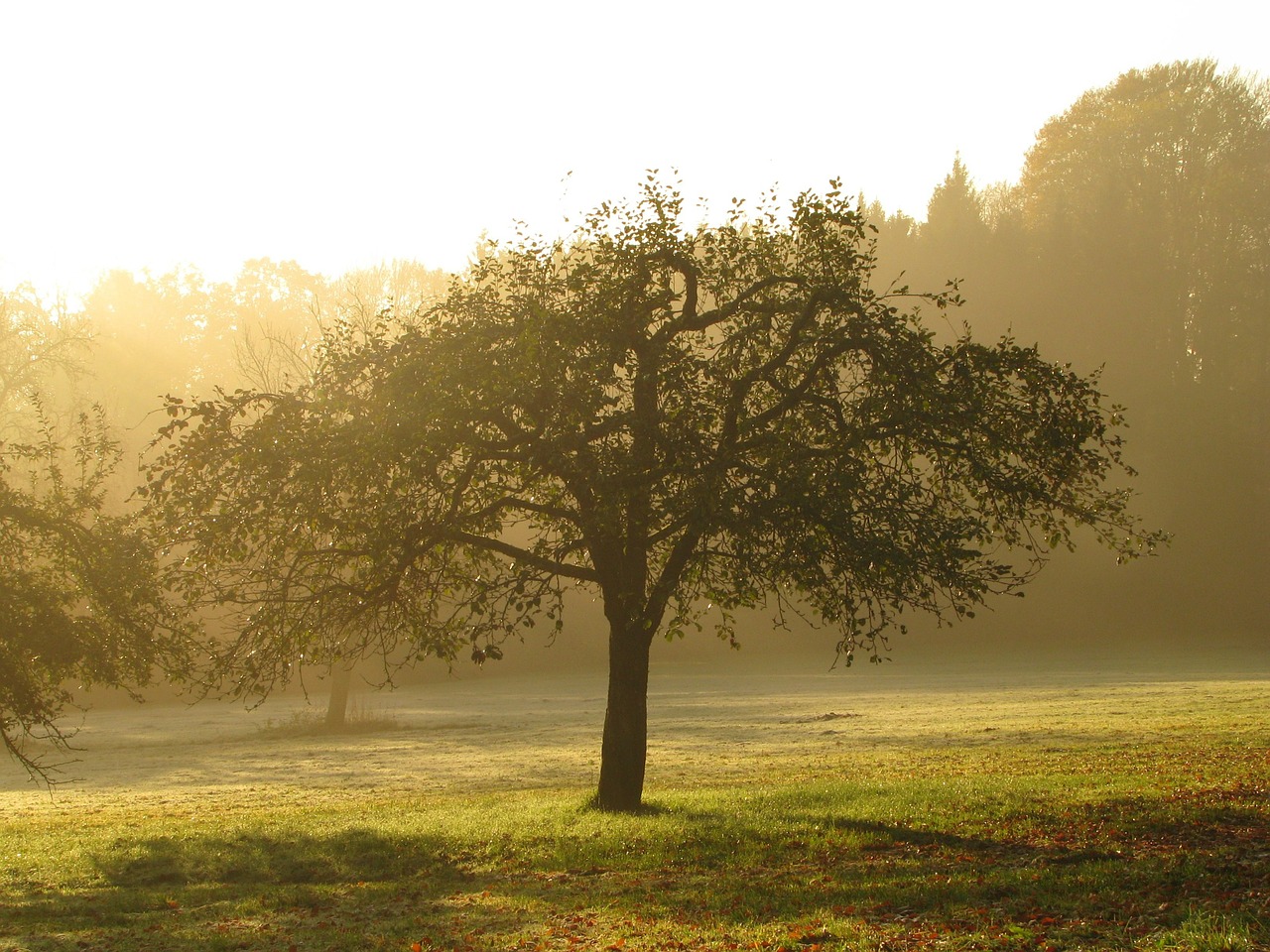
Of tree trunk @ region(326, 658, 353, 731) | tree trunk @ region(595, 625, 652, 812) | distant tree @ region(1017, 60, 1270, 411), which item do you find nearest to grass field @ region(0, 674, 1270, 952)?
tree trunk @ region(595, 625, 652, 812)

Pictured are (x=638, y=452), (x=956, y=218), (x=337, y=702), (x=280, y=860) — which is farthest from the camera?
(x=956, y=218)

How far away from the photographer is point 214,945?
10.1 meters

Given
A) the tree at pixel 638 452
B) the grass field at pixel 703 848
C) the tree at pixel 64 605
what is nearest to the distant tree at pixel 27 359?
the grass field at pixel 703 848

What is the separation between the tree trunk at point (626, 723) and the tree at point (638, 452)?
4 cm

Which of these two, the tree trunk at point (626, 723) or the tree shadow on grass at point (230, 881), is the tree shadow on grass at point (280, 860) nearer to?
the tree shadow on grass at point (230, 881)

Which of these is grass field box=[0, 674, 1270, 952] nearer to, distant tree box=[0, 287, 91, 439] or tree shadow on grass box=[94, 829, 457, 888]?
tree shadow on grass box=[94, 829, 457, 888]

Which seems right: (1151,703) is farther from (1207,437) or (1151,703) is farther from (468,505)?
(1207,437)

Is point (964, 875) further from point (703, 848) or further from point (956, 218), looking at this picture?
point (956, 218)

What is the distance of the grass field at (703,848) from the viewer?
30.4 ft

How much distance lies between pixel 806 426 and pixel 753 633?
56804 mm

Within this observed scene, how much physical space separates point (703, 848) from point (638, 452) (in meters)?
4.67

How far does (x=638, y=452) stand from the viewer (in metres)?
14.3

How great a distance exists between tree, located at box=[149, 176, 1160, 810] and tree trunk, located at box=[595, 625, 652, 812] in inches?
1.6

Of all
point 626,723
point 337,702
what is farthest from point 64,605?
point 337,702
